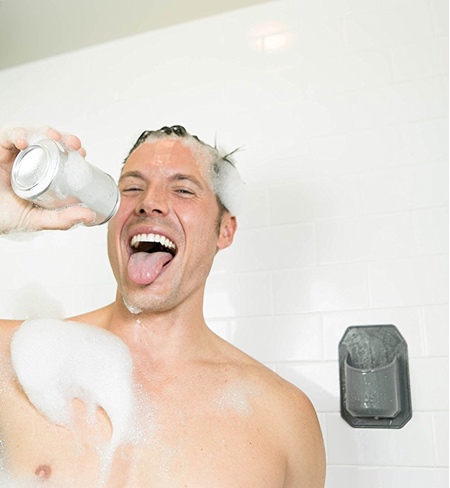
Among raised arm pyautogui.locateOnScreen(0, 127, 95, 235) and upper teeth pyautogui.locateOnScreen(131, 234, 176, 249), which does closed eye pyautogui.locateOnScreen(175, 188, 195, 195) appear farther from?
raised arm pyautogui.locateOnScreen(0, 127, 95, 235)

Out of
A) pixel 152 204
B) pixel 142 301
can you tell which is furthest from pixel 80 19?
pixel 142 301

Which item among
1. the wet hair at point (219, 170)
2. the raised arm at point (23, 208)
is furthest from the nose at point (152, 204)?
the raised arm at point (23, 208)

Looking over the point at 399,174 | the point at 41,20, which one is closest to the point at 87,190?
the point at 399,174

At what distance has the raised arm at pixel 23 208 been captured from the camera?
0.84m

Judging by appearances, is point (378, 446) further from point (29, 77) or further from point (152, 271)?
point (29, 77)

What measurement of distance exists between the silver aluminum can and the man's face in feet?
1.07

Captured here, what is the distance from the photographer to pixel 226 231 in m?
1.33

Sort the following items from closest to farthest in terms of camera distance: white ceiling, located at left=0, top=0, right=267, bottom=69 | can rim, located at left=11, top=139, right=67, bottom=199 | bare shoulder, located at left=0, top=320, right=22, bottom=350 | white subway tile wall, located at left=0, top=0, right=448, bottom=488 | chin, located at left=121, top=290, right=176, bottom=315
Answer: can rim, located at left=11, top=139, right=67, bottom=199 < bare shoulder, located at left=0, top=320, right=22, bottom=350 < chin, located at left=121, top=290, right=176, bottom=315 < white subway tile wall, located at left=0, top=0, right=448, bottom=488 < white ceiling, located at left=0, top=0, right=267, bottom=69

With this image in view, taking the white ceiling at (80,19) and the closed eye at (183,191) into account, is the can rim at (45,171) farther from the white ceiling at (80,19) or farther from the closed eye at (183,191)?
the white ceiling at (80,19)

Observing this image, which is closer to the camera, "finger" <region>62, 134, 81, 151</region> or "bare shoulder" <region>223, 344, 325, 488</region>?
"finger" <region>62, 134, 81, 151</region>

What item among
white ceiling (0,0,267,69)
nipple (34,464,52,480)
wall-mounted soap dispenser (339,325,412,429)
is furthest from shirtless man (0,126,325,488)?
white ceiling (0,0,267,69)

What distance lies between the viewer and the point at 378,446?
1260 mm

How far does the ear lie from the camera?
1314 mm

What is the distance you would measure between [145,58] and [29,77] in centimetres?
40
